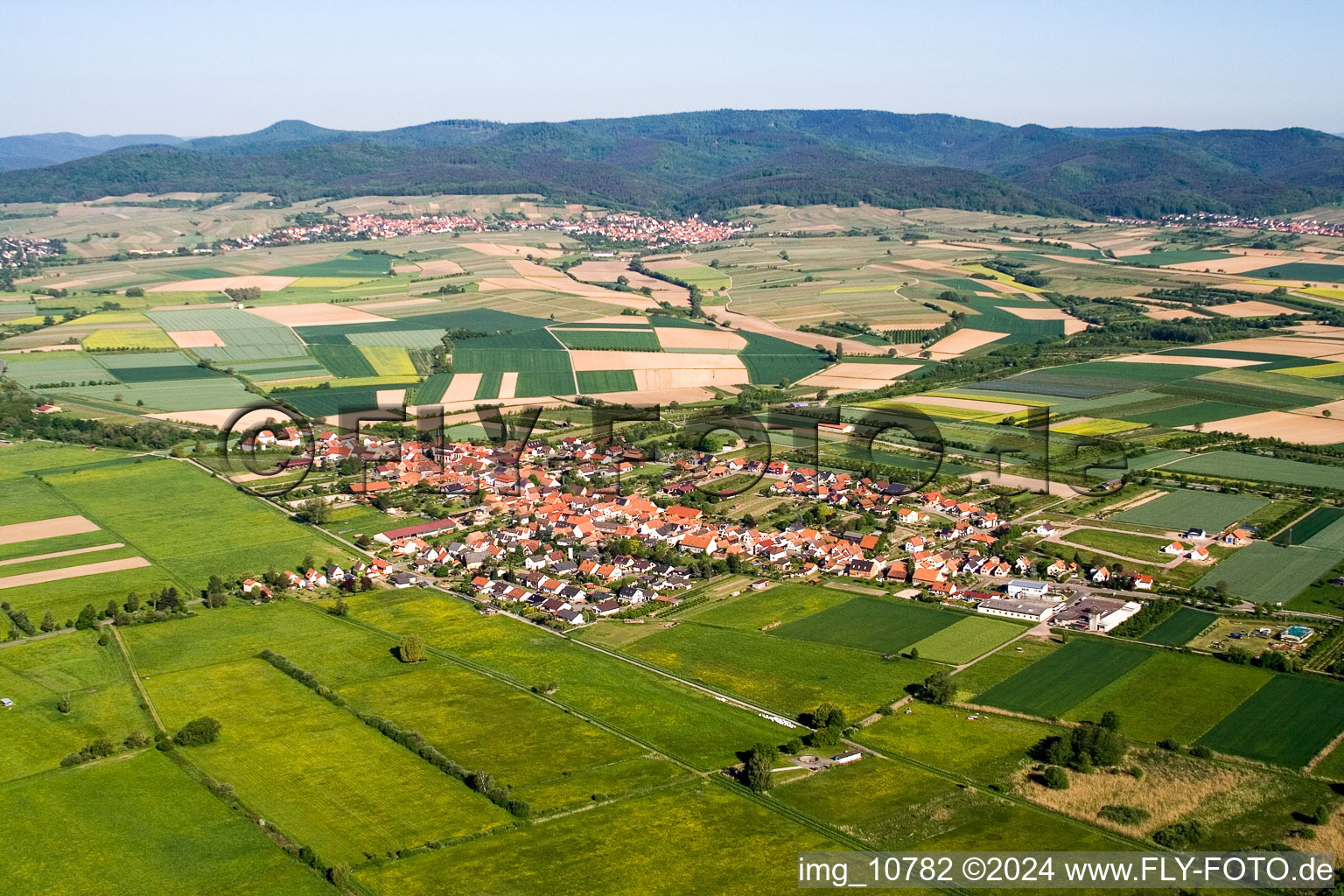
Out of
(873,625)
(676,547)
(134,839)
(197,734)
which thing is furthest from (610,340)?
(134,839)

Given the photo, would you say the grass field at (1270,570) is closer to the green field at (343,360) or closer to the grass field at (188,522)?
the grass field at (188,522)

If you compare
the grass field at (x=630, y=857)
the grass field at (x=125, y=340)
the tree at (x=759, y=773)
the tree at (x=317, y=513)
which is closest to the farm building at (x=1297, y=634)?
the tree at (x=759, y=773)

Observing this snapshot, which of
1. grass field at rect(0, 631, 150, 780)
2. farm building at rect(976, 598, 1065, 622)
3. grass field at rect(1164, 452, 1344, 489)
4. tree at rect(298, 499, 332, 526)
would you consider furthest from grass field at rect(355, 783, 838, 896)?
grass field at rect(1164, 452, 1344, 489)

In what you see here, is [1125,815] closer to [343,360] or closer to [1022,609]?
[1022,609]

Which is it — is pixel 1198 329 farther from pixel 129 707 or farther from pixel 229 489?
pixel 129 707

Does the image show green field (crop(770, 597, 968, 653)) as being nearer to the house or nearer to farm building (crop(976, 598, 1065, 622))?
farm building (crop(976, 598, 1065, 622))

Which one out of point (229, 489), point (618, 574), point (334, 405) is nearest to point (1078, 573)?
point (618, 574)

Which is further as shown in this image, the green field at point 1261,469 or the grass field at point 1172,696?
the green field at point 1261,469
